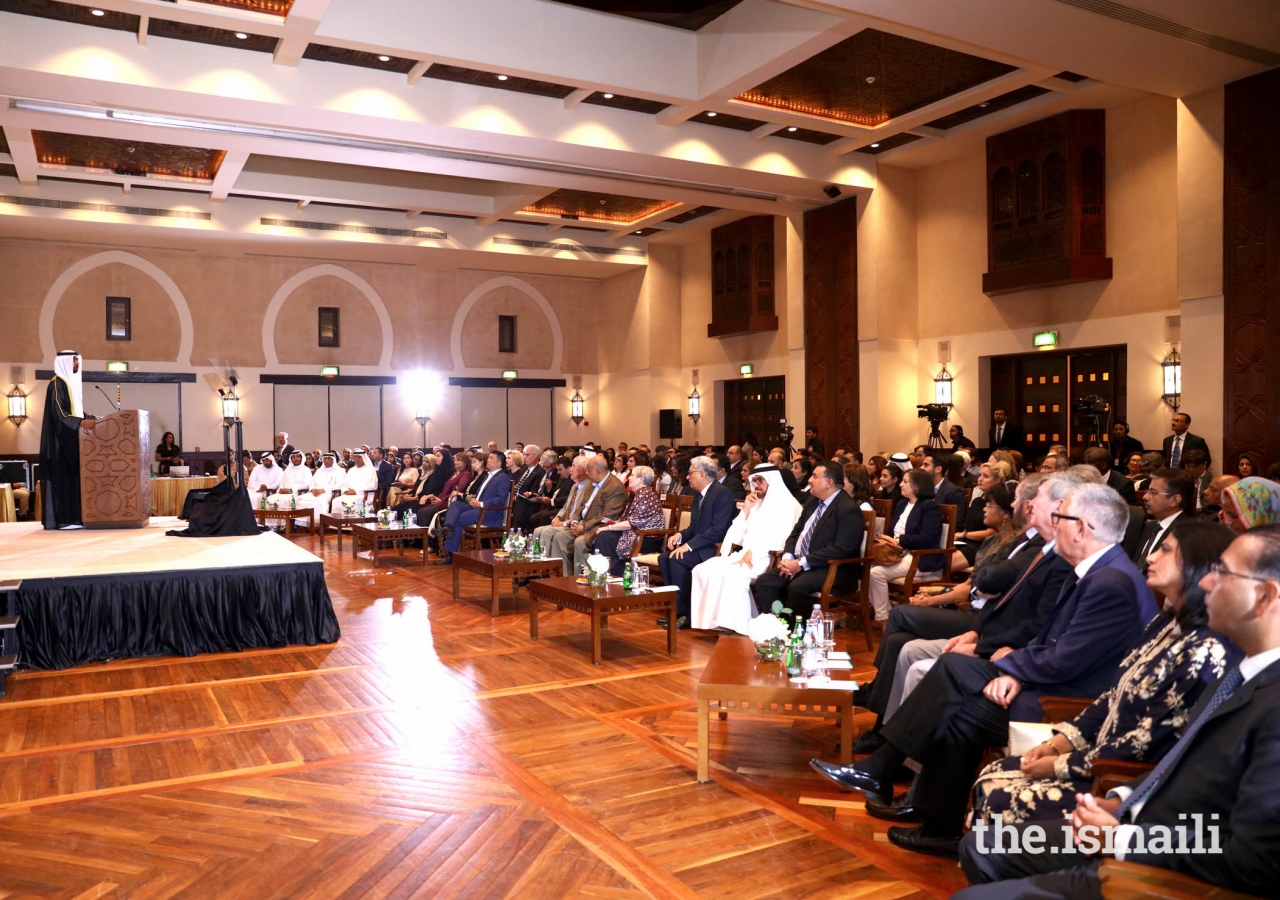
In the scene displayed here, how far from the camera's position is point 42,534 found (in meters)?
7.97

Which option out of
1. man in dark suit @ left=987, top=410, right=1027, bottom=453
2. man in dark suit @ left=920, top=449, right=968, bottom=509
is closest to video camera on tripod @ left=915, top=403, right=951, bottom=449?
man in dark suit @ left=987, top=410, right=1027, bottom=453

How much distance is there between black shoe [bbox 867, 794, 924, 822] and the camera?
3479 mm

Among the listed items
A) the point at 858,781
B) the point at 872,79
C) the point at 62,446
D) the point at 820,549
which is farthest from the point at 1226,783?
the point at 872,79

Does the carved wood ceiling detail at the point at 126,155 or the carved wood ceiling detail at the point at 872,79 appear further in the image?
the carved wood ceiling detail at the point at 126,155

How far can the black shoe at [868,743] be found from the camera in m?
4.09

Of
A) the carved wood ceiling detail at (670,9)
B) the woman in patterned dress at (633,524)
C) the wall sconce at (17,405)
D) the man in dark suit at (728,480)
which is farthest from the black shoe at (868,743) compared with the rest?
the wall sconce at (17,405)

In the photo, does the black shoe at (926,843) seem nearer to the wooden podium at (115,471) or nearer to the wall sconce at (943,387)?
the wooden podium at (115,471)

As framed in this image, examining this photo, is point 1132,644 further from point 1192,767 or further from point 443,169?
point 443,169

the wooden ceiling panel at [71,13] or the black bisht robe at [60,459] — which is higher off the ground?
the wooden ceiling panel at [71,13]

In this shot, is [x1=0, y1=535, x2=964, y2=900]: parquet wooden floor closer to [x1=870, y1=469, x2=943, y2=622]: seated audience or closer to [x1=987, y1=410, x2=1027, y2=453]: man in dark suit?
[x1=870, y1=469, x2=943, y2=622]: seated audience

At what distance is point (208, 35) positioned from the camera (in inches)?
372

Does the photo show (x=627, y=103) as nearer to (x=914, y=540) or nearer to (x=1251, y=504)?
(x=914, y=540)

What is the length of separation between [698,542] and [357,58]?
666 cm

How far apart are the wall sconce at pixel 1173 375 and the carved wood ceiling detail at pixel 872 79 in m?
3.78
